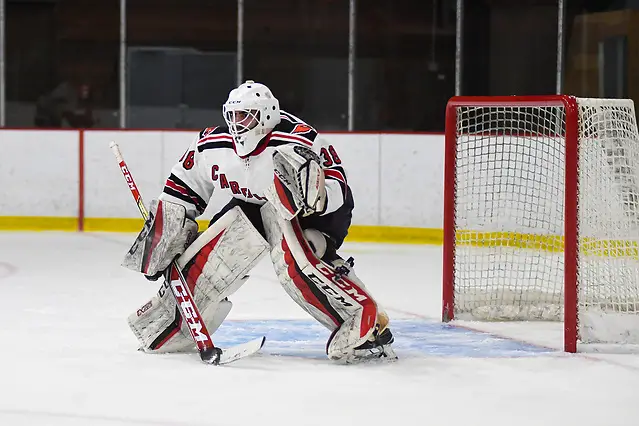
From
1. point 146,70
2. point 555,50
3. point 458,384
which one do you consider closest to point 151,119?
point 146,70

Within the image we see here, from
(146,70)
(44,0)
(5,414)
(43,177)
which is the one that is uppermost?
(44,0)

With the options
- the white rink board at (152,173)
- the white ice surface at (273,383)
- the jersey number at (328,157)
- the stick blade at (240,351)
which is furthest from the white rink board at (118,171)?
the jersey number at (328,157)

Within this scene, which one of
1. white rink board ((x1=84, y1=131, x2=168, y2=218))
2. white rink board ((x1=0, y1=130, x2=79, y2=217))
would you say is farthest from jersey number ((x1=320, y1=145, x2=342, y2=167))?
white rink board ((x1=0, y1=130, x2=79, y2=217))

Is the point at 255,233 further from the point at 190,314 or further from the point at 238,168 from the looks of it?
the point at 190,314

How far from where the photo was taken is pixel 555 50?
829 centimetres

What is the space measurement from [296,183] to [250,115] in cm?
27

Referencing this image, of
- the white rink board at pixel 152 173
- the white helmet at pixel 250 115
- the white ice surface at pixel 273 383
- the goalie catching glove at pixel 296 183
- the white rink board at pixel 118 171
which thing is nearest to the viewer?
the white ice surface at pixel 273 383

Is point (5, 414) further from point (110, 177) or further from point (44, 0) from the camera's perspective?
point (44, 0)

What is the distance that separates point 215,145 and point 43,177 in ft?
14.0

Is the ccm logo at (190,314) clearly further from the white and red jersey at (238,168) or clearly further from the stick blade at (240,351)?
the white and red jersey at (238,168)

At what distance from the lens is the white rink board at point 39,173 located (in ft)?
25.4

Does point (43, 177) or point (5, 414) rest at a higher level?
point (43, 177)

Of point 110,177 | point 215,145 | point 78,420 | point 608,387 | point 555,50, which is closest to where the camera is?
point 78,420

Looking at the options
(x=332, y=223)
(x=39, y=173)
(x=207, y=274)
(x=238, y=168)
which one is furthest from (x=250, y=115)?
(x=39, y=173)
